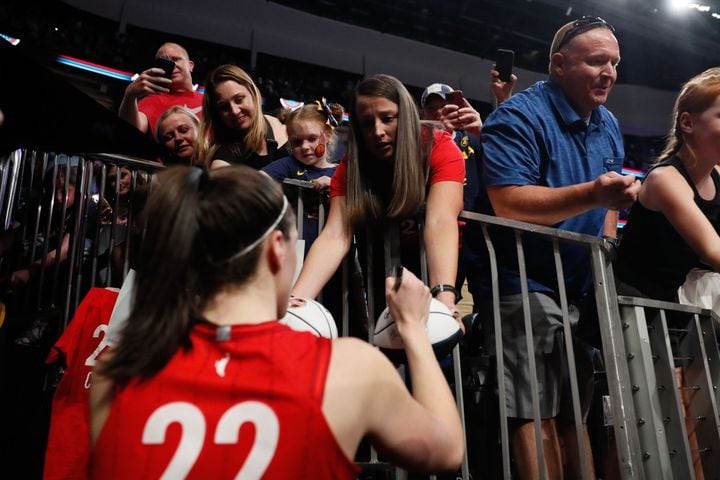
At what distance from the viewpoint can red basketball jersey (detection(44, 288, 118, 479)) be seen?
239 centimetres

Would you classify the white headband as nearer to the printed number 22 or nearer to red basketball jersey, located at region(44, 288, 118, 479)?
the printed number 22

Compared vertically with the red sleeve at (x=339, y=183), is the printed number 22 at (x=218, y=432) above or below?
below

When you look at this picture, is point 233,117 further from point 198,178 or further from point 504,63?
point 198,178

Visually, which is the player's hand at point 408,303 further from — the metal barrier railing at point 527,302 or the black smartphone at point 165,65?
the black smartphone at point 165,65

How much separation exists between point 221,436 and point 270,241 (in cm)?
41

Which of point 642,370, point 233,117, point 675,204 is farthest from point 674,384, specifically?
point 233,117

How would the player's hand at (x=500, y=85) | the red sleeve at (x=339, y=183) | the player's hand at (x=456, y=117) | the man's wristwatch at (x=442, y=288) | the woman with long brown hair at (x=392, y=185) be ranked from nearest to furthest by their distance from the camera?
1. the man's wristwatch at (x=442, y=288)
2. the woman with long brown hair at (x=392, y=185)
3. the red sleeve at (x=339, y=183)
4. the player's hand at (x=456, y=117)
5. the player's hand at (x=500, y=85)

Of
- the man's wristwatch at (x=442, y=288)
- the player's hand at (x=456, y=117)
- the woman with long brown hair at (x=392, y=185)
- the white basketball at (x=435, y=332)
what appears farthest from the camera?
the player's hand at (x=456, y=117)

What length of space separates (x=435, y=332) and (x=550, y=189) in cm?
93

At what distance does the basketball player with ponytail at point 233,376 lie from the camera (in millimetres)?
1086

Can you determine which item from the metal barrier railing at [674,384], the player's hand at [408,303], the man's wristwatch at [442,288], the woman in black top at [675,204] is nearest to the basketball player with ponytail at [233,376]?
the player's hand at [408,303]

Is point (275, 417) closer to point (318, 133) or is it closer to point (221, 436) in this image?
point (221, 436)

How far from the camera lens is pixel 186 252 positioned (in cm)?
119

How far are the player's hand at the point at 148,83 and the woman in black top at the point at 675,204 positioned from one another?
2.54 m
